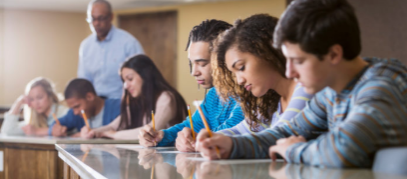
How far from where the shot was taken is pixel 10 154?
252cm

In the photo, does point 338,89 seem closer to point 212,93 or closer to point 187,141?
point 187,141

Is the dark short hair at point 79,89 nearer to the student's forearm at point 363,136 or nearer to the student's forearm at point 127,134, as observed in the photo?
the student's forearm at point 127,134

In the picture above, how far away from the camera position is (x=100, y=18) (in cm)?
347

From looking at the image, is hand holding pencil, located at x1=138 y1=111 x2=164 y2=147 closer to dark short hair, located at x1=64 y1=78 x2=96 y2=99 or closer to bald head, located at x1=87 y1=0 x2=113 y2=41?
dark short hair, located at x1=64 y1=78 x2=96 y2=99

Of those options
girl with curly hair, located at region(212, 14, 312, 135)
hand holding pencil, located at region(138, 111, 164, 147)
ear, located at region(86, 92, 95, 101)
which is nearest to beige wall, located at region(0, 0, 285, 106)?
ear, located at region(86, 92, 95, 101)

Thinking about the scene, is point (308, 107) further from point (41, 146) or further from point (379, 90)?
point (41, 146)

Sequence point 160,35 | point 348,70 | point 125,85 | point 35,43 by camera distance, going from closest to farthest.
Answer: point 348,70 → point 125,85 → point 35,43 → point 160,35

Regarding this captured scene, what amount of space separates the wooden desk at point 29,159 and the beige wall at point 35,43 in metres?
1.45

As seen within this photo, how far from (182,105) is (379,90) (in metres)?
2.25

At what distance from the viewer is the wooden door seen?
4.84m

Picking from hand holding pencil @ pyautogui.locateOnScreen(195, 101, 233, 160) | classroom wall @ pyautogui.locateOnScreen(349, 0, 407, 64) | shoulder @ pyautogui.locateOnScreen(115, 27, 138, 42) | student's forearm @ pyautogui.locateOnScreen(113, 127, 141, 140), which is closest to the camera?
hand holding pencil @ pyautogui.locateOnScreen(195, 101, 233, 160)

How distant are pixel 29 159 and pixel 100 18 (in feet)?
4.41

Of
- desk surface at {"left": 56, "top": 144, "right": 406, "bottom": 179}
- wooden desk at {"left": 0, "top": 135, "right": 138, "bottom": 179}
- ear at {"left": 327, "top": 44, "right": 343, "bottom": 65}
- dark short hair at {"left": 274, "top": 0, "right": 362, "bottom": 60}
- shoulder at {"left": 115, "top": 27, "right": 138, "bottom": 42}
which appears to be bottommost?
wooden desk at {"left": 0, "top": 135, "right": 138, "bottom": 179}

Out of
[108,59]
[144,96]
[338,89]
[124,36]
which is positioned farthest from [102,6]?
[338,89]
